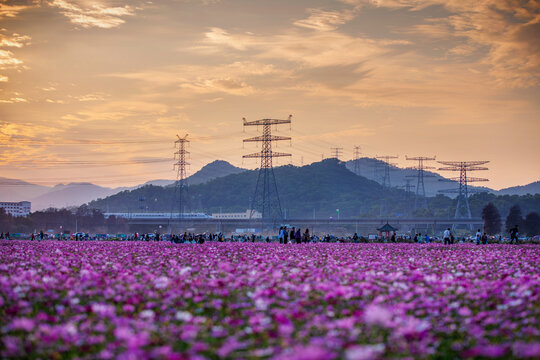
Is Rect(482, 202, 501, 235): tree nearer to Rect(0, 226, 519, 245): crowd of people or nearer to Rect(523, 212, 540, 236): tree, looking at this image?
Rect(523, 212, 540, 236): tree

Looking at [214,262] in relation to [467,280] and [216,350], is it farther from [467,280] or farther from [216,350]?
[216,350]

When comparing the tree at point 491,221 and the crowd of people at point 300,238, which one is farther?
the tree at point 491,221

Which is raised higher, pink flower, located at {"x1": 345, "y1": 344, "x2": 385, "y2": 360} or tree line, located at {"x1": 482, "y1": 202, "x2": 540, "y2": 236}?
tree line, located at {"x1": 482, "y1": 202, "x2": 540, "y2": 236}

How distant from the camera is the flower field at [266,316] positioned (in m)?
7.29

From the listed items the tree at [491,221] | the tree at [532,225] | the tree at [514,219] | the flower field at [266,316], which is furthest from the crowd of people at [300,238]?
the tree at [532,225]

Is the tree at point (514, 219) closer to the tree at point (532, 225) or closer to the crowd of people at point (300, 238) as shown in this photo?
the tree at point (532, 225)

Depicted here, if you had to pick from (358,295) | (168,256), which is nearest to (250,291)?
(358,295)

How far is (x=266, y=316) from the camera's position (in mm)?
9047

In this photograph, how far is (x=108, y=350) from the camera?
7.17m

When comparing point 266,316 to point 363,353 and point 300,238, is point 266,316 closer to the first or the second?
point 363,353

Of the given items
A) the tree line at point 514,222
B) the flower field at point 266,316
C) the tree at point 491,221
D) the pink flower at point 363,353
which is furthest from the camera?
the tree line at point 514,222

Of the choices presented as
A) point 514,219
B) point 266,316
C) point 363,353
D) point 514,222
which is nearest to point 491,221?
point 514,222

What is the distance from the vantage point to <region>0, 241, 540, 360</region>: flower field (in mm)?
7293

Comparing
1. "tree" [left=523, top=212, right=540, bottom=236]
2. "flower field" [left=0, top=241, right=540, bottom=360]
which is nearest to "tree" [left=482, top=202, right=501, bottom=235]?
"tree" [left=523, top=212, right=540, bottom=236]
